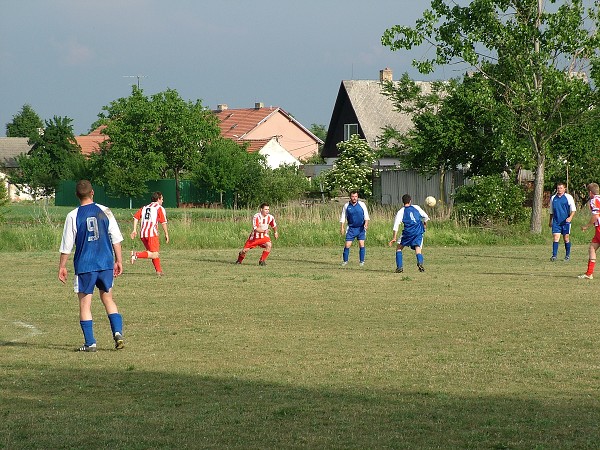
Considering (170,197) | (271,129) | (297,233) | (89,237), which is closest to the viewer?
(89,237)

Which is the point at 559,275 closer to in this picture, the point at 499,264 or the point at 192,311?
the point at 499,264

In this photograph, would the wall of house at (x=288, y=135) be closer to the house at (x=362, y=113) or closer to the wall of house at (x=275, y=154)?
the wall of house at (x=275, y=154)

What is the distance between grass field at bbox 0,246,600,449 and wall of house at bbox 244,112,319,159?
2976 inches

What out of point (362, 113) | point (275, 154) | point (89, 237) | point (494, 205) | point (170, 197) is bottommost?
point (89, 237)

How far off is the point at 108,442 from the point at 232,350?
4577mm

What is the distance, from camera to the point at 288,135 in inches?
3851

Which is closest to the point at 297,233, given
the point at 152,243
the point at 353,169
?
the point at 152,243

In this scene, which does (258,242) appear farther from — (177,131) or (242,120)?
(242,120)

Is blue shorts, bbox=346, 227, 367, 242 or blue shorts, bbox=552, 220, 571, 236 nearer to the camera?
blue shorts, bbox=346, 227, 367, 242

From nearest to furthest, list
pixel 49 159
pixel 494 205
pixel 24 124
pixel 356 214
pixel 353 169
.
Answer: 1. pixel 356 214
2. pixel 494 205
3. pixel 353 169
4. pixel 49 159
5. pixel 24 124

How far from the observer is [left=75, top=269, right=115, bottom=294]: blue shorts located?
440 inches

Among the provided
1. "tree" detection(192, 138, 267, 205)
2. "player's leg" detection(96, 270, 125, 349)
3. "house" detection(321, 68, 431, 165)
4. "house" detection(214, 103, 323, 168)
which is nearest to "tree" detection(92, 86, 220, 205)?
"tree" detection(192, 138, 267, 205)

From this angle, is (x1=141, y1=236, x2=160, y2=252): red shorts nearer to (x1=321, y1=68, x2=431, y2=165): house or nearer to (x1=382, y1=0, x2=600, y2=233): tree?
(x1=382, y1=0, x2=600, y2=233): tree

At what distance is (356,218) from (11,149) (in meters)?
103
